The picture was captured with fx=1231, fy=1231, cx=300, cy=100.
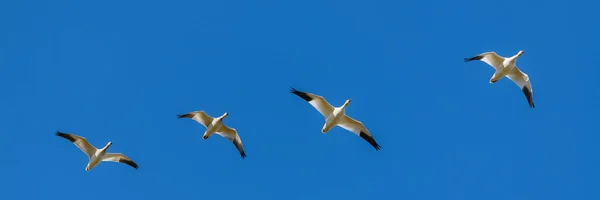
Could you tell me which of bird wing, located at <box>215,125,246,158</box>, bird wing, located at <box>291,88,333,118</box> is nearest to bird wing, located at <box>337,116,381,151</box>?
bird wing, located at <box>291,88,333,118</box>

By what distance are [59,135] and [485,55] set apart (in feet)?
51.7

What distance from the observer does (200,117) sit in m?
45.7

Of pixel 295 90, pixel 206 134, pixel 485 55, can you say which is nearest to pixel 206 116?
pixel 206 134

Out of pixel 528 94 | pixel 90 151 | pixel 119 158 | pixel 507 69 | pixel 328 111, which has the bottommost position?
pixel 90 151

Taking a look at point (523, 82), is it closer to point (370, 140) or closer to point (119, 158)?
point (370, 140)

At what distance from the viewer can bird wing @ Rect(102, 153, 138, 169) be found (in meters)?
46.6

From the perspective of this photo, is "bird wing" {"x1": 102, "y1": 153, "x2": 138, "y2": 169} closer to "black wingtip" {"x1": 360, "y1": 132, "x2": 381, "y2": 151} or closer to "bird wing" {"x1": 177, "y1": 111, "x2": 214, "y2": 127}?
"bird wing" {"x1": 177, "y1": 111, "x2": 214, "y2": 127}

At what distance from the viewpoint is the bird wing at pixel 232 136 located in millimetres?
46750

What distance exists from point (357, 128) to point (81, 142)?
33.5 ft

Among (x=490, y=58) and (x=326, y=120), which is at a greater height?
(x=490, y=58)

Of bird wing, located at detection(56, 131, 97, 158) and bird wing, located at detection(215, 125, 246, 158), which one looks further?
bird wing, located at detection(215, 125, 246, 158)

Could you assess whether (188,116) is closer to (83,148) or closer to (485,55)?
(83,148)

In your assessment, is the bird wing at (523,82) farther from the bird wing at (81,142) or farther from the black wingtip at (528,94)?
the bird wing at (81,142)

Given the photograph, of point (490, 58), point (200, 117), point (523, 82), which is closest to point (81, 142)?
point (200, 117)
